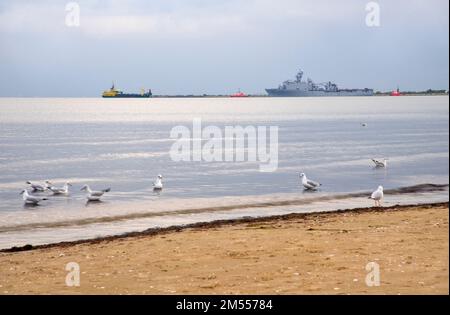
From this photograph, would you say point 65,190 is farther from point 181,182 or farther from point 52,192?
point 181,182

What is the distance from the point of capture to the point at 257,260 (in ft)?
42.4

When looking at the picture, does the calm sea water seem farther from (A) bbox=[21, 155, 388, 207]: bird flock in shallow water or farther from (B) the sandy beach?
(B) the sandy beach

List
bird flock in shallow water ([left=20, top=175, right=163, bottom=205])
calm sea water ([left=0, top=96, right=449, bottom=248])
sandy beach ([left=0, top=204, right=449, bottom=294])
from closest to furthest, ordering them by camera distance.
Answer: sandy beach ([left=0, top=204, right=449, bottom=294]) → calm sea water ([left=0, top=96, right=449, bottom=248]) → bird flock in shallow water ([left=20, top=175, right=163, bottom=205])

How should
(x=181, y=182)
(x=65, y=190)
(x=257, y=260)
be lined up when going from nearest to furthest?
(x=257, y=260) → (x=65, y=190) → (x=181, y=182)

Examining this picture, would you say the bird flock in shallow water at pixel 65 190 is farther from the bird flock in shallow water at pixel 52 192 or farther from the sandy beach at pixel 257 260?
the sandy beach at pixel 257 260

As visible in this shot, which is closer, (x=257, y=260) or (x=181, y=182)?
(x=257, y=260)

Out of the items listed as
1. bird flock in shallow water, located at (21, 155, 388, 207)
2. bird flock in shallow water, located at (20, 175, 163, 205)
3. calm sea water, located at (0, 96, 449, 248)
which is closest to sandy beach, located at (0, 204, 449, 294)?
calm sea water, located at (0, 96, 449, 248)

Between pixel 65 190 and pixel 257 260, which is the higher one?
pixel 257 260

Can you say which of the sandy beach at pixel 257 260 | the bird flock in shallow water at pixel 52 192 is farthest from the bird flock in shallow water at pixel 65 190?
the sandy beach at pixel 257 260

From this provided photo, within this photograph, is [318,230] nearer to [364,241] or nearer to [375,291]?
[364,241]

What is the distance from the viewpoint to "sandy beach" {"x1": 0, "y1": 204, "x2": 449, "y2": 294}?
10.7m

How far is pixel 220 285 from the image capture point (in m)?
11.1

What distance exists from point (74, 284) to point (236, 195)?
18042mm

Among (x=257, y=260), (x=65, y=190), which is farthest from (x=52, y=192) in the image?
(x=257, y=260)
